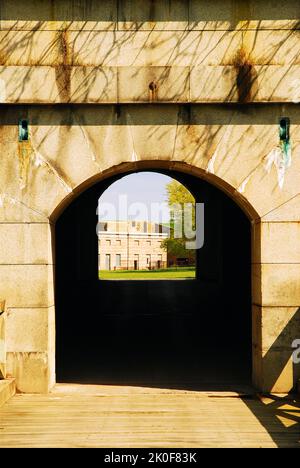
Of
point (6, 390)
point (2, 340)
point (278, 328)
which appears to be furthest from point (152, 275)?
point (6, 390)

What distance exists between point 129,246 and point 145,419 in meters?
51.9

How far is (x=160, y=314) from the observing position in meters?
13.9

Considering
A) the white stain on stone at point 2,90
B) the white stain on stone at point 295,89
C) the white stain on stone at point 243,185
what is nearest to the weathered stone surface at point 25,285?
the white stain on stone at point 2,90

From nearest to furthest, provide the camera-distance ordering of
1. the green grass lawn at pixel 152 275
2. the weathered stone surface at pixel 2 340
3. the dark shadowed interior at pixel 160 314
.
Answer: the weathered stone surface at pixel 2 340 → the dark shadowed interior at pixel 160 314 → the green grass lawn at pixel 152 275

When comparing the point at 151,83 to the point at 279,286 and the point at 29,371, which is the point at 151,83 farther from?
the point at 29,371

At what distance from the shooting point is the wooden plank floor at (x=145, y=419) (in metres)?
5.57

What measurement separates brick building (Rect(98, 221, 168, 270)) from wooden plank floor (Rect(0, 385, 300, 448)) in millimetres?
47634

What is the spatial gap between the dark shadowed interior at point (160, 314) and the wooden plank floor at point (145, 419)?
0.64 m

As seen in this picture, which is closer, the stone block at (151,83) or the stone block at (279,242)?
the stone block at (151,83)

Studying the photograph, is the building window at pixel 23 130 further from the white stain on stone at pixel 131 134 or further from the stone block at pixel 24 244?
the white stain on stone at pixel 131 134

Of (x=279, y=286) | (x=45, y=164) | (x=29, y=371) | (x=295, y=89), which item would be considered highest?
(x=295, y=89)

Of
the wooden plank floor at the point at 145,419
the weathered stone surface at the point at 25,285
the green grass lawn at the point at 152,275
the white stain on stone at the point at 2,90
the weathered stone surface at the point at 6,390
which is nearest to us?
the wooden plank floor at the point at 145,419

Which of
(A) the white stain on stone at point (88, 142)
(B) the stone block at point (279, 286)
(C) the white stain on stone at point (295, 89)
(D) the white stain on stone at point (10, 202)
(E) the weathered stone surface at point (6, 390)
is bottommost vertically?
(E) the weathered stone surface at point (6, 390)

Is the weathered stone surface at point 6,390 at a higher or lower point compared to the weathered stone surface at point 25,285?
lower
